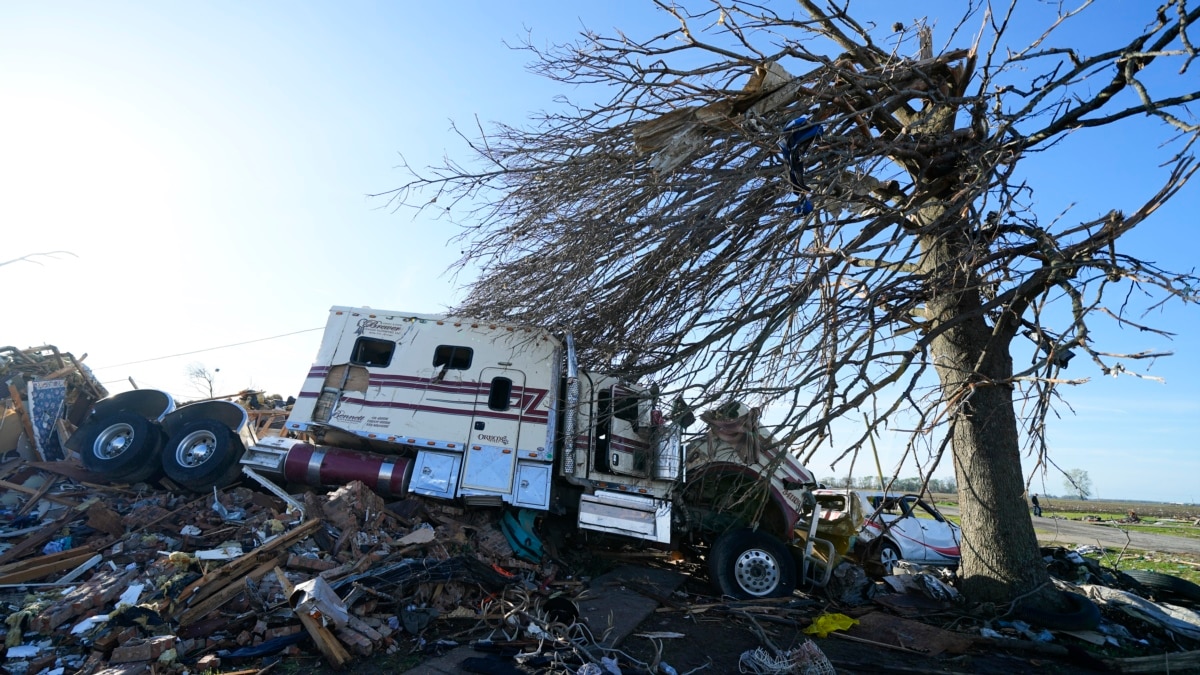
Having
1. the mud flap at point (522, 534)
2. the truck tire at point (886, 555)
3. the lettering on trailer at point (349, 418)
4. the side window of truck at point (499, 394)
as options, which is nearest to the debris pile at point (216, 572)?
the mud flap at point (522, 534)

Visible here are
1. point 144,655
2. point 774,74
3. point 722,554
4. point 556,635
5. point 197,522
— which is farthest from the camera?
point 722,554

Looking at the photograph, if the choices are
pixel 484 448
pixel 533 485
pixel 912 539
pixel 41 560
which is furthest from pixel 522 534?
pixel 912 539

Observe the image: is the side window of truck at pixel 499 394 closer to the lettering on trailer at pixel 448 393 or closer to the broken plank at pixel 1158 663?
the lettering on trailer at pixel 448 393

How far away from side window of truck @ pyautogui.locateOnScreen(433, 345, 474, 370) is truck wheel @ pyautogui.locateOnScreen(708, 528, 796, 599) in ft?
14.1

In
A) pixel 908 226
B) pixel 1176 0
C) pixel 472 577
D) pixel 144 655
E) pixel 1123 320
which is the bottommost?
pixel 144 655

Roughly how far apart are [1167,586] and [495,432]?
29.7 feet

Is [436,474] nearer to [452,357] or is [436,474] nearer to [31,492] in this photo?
[452,357]

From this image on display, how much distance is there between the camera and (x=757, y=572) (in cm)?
845

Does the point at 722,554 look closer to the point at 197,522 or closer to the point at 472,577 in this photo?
the point at 472,577

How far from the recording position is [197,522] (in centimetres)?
763

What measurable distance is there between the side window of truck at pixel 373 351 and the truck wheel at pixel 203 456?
202 centimetres

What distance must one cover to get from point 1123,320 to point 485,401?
726cm

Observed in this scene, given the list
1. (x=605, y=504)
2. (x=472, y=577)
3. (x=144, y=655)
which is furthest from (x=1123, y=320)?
(x=144, y=655)

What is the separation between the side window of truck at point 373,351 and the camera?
29.8 ft
